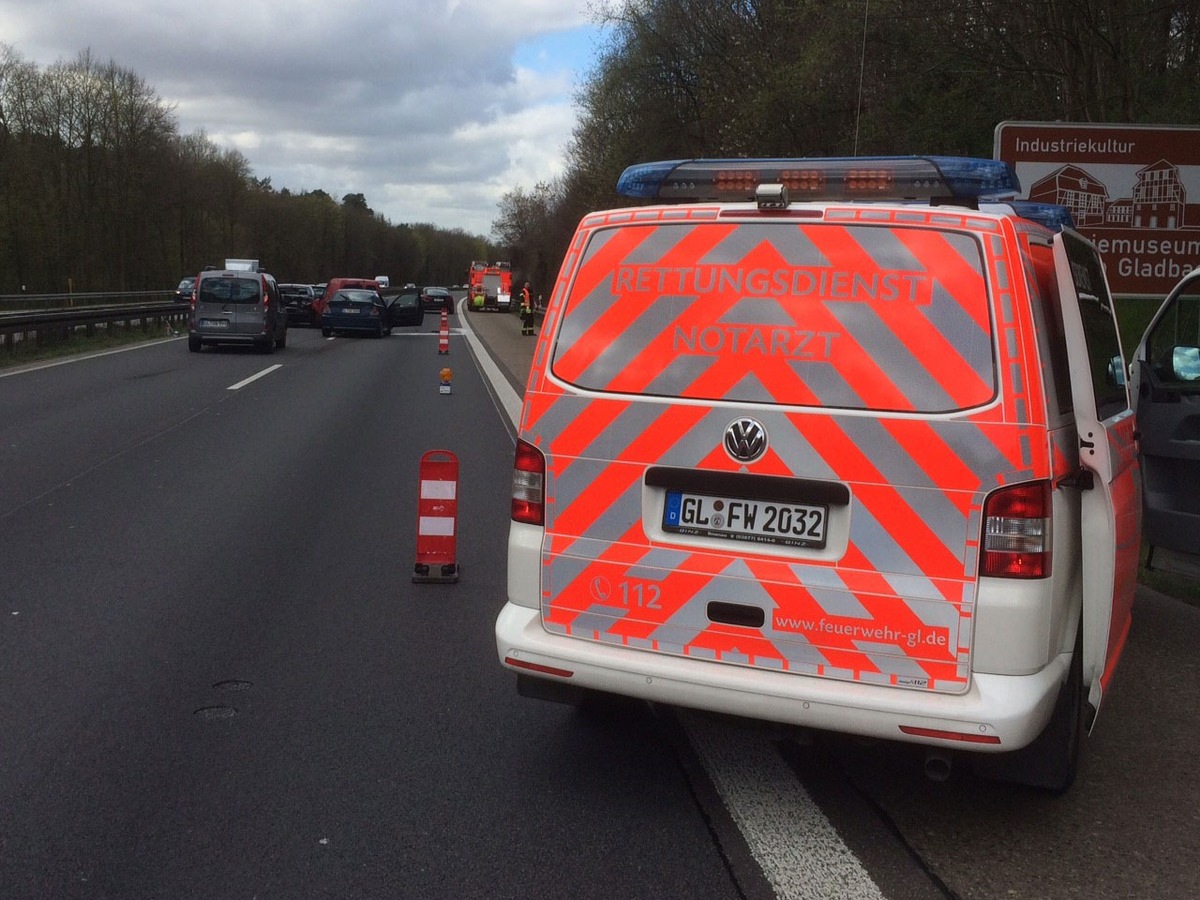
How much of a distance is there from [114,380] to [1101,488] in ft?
65.7

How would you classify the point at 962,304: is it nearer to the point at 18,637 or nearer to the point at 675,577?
the point at 675,577

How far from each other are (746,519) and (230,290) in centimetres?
2871

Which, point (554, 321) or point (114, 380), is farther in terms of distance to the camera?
point (114, 380)

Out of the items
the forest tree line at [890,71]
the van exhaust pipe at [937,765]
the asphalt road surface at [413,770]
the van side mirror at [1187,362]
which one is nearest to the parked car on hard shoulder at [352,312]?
the forest tree line at [890,71]

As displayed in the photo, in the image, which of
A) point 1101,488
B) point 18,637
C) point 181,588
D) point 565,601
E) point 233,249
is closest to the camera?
point 1101,488

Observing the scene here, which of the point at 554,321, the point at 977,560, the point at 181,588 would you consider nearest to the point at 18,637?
the point at 181,588

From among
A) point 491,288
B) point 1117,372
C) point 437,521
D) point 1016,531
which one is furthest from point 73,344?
point 491,288

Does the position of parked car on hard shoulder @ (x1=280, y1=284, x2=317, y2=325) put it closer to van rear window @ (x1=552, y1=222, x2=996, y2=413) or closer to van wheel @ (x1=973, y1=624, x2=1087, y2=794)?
van rear window @ (x1=552, y1=222, x2=996, y2=413)

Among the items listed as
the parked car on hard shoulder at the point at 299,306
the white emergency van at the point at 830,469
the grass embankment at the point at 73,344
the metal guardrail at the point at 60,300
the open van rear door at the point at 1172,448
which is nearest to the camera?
the white emergency van at the point at 830,469

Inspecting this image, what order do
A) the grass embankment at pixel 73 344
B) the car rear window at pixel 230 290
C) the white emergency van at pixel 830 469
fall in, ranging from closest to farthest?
the white emergency van at pixel 830 469 → the grass embankment at pixel 73 344 → the car rear window at pixel 230 290

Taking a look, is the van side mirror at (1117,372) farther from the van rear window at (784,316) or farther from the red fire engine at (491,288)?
the red fire engine at (491,288)

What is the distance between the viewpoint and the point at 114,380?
21.6m

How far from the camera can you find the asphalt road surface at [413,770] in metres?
3.76

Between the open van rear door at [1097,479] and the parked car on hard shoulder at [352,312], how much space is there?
3856 cm
